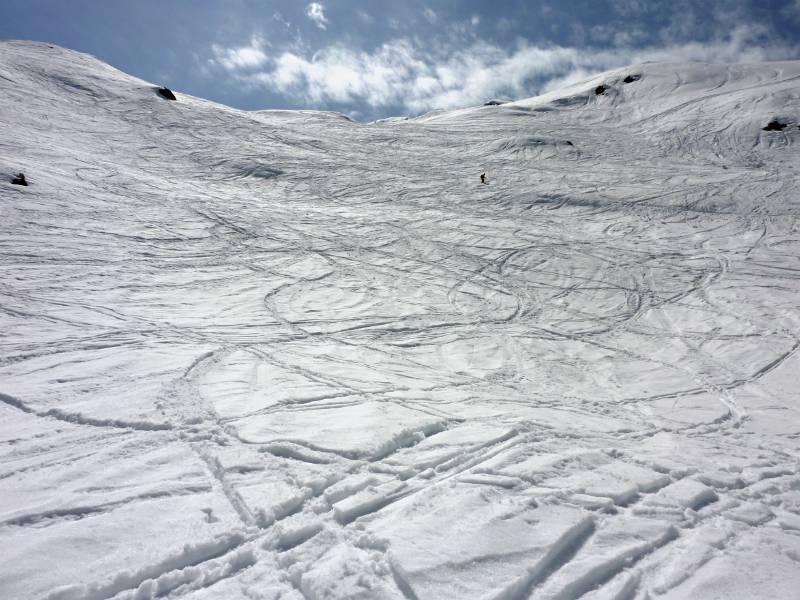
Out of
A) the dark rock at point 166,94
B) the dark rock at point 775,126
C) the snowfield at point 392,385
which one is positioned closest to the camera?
the snowfield at point 392,385

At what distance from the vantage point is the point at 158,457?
3.80 meters

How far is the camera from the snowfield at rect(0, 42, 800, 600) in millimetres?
2916

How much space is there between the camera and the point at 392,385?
571 cm

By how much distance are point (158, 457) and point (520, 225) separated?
12.5 m

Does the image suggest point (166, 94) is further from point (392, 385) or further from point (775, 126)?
point (775, 126)

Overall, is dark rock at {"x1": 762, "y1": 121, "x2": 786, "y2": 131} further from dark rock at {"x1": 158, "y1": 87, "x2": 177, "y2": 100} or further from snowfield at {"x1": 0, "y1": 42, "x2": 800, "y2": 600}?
dark rock at {"x1": 158, "y1": 87, "x2": 177, "y2": 100}

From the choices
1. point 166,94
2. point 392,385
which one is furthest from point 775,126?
point 166,94

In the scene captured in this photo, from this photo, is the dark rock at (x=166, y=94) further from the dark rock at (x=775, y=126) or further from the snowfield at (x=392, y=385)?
the dark rock at (x=775, y=126)

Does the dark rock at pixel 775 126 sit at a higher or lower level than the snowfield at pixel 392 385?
higher

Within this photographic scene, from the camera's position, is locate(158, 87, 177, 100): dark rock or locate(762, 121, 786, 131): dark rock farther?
locate(158, 87, 177, 100): dark rock

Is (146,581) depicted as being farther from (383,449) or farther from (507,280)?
(507,280)

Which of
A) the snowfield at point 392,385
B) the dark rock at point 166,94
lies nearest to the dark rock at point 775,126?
the snowfield at point 392,385

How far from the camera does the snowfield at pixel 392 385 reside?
2916 mm

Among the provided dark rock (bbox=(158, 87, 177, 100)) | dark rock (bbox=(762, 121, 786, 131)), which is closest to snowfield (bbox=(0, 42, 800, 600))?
dark rock (bbox=(762, 121, 786, 131))
